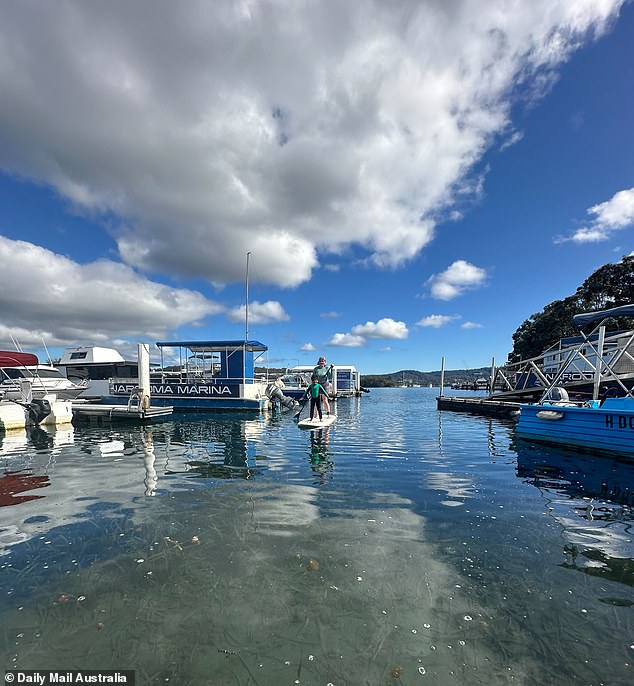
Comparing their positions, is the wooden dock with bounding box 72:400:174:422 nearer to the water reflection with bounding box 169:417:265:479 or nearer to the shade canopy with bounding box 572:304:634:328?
the water reflection with bounding box 169:417:265:479

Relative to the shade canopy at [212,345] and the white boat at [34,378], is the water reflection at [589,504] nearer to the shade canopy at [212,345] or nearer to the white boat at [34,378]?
the shade canopy at [212,345]

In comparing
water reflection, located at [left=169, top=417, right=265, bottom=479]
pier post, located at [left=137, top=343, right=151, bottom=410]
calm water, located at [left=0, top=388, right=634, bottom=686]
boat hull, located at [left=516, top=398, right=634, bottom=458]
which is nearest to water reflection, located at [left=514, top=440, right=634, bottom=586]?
calm water, located at [left=0, top=388, right=634, bottom=686]

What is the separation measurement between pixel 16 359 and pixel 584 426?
41867 mm

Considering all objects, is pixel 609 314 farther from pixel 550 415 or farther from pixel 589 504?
pixel 589 504

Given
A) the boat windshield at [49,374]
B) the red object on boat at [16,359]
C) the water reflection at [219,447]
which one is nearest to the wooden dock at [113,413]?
the water reflection at [219,447]

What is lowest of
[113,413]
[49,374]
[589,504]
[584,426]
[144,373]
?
[589,504]

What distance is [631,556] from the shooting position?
4.77 m

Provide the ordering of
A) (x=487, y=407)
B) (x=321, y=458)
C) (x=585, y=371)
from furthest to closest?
(x=585, y=371)
(x=487, y=407)
(x=321, y=458)

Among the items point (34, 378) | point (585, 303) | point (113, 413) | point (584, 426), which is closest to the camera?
point (584, 426)

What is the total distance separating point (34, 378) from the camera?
3103cm

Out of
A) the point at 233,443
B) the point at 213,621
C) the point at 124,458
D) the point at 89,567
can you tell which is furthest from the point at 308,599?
the point at 233,443
